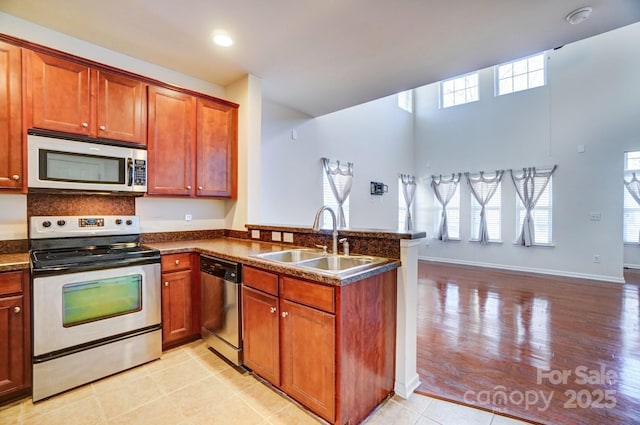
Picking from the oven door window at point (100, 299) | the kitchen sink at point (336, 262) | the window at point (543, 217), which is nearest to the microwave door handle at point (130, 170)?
the oven door window at point (100, 299)

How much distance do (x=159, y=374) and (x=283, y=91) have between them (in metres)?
3.41

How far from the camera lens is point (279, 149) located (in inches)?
173

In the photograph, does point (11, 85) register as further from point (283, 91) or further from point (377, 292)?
point (377, 292)

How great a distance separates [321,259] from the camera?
226cm

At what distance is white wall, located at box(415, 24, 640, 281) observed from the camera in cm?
527

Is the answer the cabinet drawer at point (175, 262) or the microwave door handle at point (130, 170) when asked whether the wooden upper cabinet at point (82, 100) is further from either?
the cabinet drawer at point (175, 262)

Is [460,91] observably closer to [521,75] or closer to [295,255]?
[521,75]

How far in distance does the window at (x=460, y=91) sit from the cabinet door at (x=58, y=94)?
24.2 feet

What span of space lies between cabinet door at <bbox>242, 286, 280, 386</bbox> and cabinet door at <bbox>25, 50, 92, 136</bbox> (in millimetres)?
1953

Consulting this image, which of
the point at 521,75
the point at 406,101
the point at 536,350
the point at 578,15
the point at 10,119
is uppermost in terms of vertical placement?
the point at 521,75

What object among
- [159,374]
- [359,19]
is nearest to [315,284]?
[159,374]

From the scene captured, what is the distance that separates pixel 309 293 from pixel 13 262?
1.98 meters

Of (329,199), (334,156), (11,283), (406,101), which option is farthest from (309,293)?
(406,101)

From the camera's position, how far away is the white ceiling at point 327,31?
216cm
